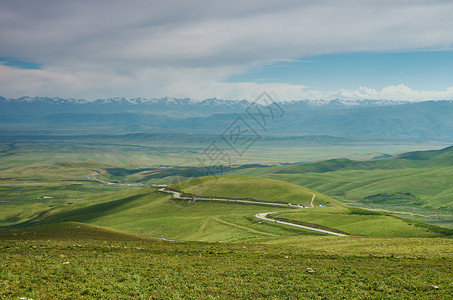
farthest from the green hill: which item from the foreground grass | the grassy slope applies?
the foreground grass

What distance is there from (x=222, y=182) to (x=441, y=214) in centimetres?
12422

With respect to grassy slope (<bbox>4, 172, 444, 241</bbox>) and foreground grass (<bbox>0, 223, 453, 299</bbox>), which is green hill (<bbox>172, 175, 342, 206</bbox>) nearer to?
grassy slope (<bbox>4, 172, 444, 241</bbox>)

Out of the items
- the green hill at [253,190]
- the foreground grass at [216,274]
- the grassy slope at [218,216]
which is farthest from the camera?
the green hill at [253,190]

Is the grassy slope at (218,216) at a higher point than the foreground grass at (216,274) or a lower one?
lower

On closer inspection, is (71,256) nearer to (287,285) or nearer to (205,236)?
(287,285)

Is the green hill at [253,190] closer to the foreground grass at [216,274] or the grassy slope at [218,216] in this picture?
the grassy slope at [218,216]

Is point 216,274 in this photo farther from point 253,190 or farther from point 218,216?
point 253,190

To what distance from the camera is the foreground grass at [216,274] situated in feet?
74.8

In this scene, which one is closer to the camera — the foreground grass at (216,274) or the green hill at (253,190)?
the foreground grass at (216,274)

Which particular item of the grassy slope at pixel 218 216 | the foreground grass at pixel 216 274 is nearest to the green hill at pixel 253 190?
the grassy slope at pixel 218 216

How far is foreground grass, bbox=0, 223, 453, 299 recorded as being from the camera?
22.8 meters

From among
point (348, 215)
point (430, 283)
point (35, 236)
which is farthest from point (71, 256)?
point (348, 215)

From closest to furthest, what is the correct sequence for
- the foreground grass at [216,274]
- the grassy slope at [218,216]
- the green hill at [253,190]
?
the foreground grass at [216,274], the grassy slope at [218,216], the green hill at [253,190]

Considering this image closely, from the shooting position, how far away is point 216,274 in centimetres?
2792
